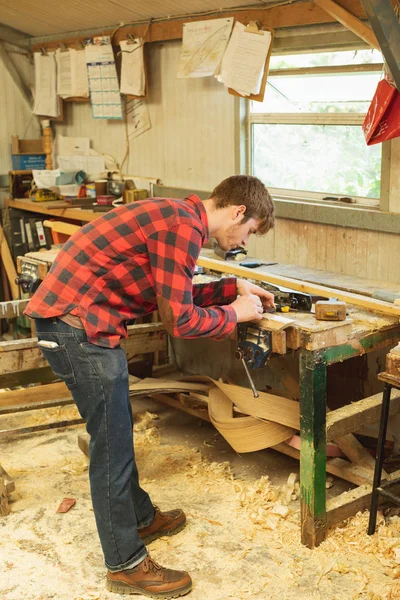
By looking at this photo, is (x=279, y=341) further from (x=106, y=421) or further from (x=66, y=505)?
(x=66, y=505)

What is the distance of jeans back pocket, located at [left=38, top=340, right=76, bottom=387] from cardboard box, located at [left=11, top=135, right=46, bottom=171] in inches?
170

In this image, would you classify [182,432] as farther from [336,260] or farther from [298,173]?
[298,173]

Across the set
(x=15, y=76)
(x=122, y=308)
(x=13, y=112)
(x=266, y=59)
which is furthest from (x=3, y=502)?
(x=15, y=76)

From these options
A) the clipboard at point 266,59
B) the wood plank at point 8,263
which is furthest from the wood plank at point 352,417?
the wood plank at point 8,263

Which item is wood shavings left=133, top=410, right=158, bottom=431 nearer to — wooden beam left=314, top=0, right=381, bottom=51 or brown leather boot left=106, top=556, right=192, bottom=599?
brown leather boot left=106, top=556, right=192, bottom=599

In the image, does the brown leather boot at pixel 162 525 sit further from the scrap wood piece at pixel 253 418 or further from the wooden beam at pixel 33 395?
the wooden beam at pixel 33 395

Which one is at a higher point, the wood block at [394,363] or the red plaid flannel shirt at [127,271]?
the red plaid flannel shirt at [127,271]

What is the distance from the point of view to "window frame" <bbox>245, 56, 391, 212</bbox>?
379cm

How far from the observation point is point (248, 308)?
9.48 ft

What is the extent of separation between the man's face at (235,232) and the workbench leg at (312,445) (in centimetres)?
52

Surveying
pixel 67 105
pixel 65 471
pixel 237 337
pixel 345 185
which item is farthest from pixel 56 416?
pixel 67 105

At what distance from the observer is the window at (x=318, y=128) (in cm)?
395

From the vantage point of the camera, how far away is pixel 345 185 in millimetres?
4129

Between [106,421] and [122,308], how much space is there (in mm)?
415
